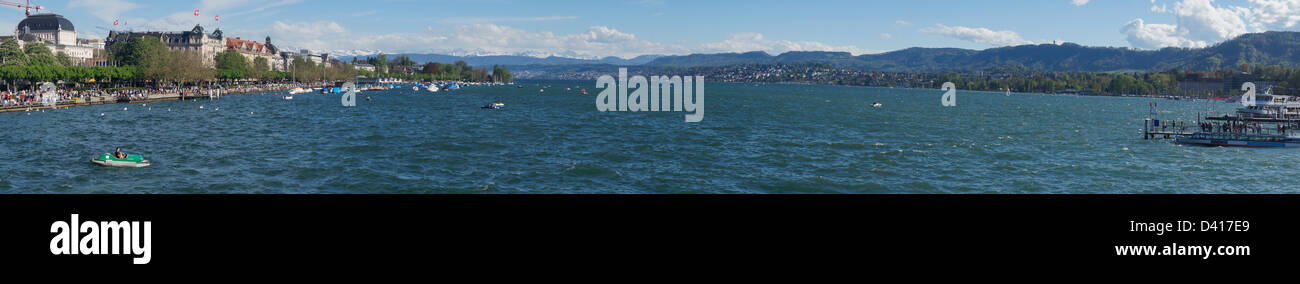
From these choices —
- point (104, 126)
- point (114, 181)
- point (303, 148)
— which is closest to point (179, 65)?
point (104, 126)

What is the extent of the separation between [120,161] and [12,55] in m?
111

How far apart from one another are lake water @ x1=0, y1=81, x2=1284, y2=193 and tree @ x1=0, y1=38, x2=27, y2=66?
5701cm

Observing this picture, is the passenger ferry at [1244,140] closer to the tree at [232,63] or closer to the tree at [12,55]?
the tree at [12,55]

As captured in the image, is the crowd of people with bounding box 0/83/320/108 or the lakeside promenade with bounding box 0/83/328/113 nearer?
the lakeside promenade with bounding box 0/83/328/113

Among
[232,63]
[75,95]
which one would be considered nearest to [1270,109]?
[75,95]

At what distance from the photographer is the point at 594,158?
162 ft

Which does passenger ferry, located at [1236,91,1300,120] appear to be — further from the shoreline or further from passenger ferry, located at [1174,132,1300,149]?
the shoreline

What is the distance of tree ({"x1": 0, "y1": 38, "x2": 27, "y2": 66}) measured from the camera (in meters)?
123

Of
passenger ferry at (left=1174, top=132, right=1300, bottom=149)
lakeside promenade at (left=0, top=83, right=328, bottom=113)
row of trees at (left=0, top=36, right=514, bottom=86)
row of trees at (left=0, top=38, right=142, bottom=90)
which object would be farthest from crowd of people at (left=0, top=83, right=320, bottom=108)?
passenger ferry at (left=1174, top=132, right=1300, bottom=149)

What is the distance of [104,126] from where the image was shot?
67500mm
